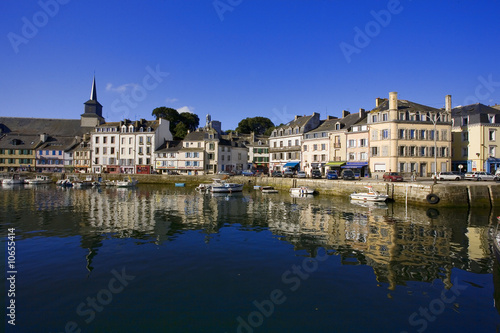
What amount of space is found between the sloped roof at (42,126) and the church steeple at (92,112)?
2.66m

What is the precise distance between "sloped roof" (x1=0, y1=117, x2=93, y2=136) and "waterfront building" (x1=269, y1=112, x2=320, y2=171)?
64617 mm

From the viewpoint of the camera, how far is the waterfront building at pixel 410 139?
161 feet

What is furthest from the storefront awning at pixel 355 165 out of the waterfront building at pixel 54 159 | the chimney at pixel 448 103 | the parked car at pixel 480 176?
the waterfront building at pixel 54 159

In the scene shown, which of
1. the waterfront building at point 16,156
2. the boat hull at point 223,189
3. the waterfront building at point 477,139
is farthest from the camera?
the waterfront building at point 16,156

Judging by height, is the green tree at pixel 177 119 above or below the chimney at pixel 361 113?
above

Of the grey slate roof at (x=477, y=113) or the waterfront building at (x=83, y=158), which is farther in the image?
the waterfront building at (x=83, y=158)

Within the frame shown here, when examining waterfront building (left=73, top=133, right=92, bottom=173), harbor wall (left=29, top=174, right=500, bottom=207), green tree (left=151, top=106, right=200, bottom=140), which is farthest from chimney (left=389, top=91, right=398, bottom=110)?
waterfront building (left=73, top=133, right=92, bottom=173)

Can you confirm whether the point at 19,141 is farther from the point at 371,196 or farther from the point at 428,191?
the point at 428,191

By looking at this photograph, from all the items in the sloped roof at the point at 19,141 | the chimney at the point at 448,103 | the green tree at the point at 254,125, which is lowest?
the sloped roof at the point at 19,141

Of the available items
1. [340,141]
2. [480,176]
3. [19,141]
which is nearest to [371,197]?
[480,176]

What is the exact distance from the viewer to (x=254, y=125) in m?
107

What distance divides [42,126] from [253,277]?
366ft

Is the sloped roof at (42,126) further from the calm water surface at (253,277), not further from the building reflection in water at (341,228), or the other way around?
the calm water surface at (253,277)

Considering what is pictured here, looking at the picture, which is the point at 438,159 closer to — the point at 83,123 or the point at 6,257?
the point at 6,257
